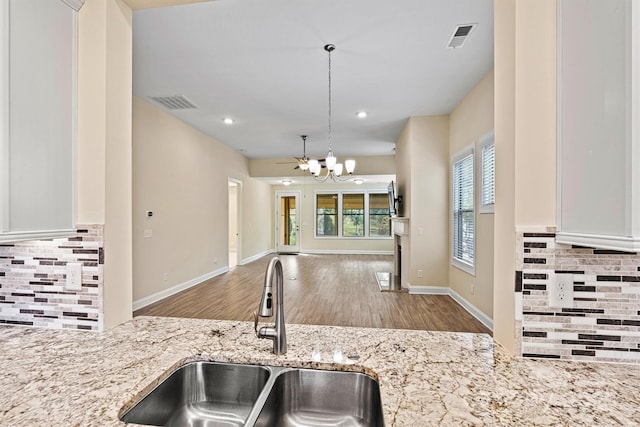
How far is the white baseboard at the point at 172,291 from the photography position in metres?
4.19

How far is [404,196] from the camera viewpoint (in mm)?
5742

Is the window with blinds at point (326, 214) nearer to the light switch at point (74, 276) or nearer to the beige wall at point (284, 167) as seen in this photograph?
the beige wall at point (284, 167)

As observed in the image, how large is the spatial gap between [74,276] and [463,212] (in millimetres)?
4573

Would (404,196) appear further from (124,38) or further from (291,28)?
(124,38)

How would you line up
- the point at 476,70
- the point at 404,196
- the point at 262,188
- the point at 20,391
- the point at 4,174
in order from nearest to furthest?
the point at 20,391, the point at 4,174, the point at 476,70, the point at 404,196, the point at 262,188

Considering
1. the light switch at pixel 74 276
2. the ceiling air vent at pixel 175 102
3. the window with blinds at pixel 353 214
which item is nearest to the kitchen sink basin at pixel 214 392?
the light switch at pixel 74 276

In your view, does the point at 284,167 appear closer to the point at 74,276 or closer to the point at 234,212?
the point at 234,212

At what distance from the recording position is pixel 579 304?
0.99 m

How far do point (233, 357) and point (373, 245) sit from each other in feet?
31.7

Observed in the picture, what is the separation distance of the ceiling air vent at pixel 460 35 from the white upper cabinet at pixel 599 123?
75.3 inches

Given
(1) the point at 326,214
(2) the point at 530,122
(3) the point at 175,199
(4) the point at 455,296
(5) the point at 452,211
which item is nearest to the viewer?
(2) the point at 530,122

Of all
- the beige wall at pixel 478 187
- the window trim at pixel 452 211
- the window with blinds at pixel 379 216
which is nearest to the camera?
the beige wall at pixel 478 187

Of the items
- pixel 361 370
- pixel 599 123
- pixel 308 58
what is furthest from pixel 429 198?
pixel 361 370

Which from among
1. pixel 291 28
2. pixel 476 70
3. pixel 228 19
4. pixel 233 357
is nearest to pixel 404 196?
pixel 476 70
